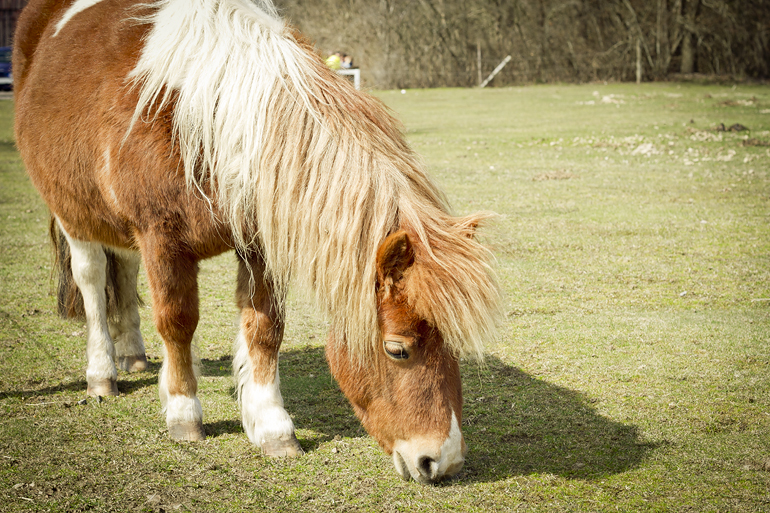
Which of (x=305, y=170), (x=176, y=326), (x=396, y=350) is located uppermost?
(x=305, y=170)

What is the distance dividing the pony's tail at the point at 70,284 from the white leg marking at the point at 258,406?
4.50ft

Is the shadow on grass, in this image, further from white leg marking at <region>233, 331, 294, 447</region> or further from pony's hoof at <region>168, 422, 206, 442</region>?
pony's hoof at <region>168, 422, 206, 442</region>

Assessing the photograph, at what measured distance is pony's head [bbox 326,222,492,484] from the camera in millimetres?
2463

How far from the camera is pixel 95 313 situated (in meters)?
4.03

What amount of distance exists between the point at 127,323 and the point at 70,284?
48 centimetres

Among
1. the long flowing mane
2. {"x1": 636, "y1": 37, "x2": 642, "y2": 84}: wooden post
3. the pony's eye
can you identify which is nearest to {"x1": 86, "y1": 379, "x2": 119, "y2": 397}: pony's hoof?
the long flowing mane

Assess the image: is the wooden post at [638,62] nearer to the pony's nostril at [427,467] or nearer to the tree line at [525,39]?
the tree line at [525,39]

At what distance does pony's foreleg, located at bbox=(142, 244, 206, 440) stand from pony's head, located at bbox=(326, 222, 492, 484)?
1008 mm

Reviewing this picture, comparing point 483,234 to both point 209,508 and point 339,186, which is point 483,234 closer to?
point 339,186

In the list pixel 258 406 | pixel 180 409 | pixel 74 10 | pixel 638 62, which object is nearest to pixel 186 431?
pixel 180 409

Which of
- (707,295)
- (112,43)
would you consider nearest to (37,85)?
(112,43)

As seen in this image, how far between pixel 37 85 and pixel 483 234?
2.88m

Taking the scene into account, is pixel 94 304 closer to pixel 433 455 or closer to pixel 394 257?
pixel 394 257

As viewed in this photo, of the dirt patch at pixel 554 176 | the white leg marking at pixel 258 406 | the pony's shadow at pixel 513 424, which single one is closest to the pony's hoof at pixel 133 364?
the pony's shadow at pixel 513 424
